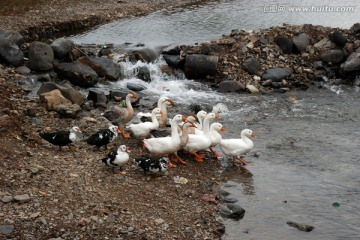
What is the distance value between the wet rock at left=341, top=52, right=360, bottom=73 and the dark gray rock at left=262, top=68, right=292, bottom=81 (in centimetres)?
253

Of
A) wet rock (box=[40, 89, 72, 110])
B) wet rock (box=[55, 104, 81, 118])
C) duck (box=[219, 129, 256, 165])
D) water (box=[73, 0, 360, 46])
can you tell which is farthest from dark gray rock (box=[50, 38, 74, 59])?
duck (box=[219, 129, 256, 165])

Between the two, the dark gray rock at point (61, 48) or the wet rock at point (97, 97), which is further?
the dark gray rock at point (61, 48)

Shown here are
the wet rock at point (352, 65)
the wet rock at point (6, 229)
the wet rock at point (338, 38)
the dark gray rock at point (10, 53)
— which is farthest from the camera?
the wet rock at point (338, 38)

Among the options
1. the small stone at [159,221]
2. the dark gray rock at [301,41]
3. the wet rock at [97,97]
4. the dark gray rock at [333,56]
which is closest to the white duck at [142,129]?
the wet rock at [97,97]

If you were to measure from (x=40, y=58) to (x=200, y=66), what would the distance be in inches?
264

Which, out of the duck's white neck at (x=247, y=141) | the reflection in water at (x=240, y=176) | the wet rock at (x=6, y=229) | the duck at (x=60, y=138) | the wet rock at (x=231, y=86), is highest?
the wet rock at (x=6, y=229)

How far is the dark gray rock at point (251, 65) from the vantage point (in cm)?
2092

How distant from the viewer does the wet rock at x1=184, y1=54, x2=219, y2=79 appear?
20734 millimetres

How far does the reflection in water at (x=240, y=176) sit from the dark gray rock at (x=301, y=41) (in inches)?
436

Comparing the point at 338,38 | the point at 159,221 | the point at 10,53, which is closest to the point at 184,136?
the point at 159,221

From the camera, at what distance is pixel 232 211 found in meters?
10.2

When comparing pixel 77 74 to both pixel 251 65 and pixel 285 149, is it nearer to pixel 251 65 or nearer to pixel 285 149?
pixel 251 65

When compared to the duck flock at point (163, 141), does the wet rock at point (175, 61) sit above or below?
below

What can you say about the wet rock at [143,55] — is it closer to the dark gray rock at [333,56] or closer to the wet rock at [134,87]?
the wet rock at [134,87]
